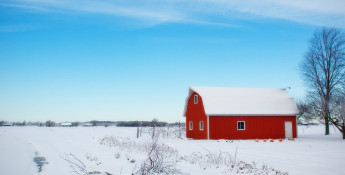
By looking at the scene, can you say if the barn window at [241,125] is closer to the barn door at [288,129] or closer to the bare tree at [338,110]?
the barn door at [288,129]

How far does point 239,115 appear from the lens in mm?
26375

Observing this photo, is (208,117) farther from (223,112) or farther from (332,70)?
(332,70)

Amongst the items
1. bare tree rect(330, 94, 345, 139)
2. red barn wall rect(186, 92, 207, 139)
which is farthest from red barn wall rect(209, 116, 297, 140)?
bare tree rect(330, 94, 345, 139)

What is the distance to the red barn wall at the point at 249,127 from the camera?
85.0ft

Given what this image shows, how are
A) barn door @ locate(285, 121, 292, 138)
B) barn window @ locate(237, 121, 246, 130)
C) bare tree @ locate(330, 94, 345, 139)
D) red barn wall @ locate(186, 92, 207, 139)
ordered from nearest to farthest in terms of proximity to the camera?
bare tree @ locate(330, 94, 345, 139) < barn window @ locate(237, 121, 246, 130) < red barn wall @ locate(186, 92, 207, 139) < barn door @ locate(285, 121, 292, 138)

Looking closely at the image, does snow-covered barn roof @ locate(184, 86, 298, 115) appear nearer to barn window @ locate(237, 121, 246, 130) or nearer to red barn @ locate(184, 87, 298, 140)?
red barn @ locate(184, 87, 298, 140)

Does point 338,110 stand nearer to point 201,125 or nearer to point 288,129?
point 288,129

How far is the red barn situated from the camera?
26.0 m

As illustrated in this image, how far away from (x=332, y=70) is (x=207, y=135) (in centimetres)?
1540

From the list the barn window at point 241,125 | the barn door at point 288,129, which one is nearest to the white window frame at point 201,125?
the barn window at point 241,125

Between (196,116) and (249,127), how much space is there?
5374 mm

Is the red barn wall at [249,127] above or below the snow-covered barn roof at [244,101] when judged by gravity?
below

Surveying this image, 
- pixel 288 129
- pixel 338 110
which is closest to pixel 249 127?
pixel 288 129

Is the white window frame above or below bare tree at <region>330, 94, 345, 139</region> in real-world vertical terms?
below
